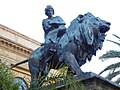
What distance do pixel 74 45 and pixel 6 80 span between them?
2026 millimetres

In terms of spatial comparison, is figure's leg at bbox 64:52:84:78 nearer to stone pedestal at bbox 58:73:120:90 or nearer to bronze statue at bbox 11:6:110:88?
bronze statue at bbox 11:6:110:88

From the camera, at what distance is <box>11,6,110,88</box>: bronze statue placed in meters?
7.40

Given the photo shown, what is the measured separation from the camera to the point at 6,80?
230 inches

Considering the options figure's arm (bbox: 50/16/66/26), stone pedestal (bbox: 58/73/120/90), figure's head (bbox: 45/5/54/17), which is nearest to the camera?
stone pedestal (bbox: 58/73/120/90)

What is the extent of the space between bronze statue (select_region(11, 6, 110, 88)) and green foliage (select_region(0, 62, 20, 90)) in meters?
1.51

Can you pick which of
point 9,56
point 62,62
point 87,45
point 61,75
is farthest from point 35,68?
point 9,56

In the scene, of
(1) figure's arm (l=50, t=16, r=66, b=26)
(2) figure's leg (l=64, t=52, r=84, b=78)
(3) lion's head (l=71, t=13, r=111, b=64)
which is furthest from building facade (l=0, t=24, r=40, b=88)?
(2) figure's leg (l=64, t=52, r=84, b=78)

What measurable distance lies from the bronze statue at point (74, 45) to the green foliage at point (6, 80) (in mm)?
1506

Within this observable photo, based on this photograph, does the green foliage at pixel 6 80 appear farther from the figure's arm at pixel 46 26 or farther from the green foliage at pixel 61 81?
the figure's arm at pixel 46 26

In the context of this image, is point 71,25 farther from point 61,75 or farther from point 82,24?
point 61,75

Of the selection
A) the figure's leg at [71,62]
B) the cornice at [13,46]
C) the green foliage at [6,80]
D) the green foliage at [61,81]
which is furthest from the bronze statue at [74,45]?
the cornice at [13,46]

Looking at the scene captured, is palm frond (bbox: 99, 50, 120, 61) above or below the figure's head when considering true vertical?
above

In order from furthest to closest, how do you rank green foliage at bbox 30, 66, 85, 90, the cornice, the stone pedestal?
the cornice
the stone pedestal
green foliage at bbox 30, 66, 85, 90

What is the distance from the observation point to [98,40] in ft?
25.1
